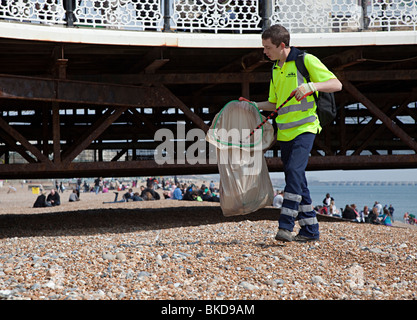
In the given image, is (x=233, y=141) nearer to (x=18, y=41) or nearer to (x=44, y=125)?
(x=18, y=41)

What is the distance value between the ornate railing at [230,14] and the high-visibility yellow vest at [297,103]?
15.6ft

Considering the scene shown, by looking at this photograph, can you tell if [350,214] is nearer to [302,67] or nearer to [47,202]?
[47,202]

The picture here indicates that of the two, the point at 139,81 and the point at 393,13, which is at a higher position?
the point at 393,13

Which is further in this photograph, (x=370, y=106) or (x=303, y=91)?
(x=370, y=106)

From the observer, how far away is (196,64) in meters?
13.0

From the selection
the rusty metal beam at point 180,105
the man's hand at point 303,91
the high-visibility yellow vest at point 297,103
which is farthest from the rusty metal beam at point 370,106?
the man's hand at point 303,91

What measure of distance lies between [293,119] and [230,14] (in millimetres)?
5872

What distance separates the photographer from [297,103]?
587 centimetres

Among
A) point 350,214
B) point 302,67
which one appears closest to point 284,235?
point 302,67

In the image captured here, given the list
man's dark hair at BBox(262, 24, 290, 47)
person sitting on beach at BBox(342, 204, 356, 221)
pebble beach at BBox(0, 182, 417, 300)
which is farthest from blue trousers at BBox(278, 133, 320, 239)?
person sitting on beach at BBox(342, 204, 356, 221)

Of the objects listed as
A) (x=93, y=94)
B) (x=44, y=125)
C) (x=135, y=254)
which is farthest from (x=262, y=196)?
(x=44, y=125)

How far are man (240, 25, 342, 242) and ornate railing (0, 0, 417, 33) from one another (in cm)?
475

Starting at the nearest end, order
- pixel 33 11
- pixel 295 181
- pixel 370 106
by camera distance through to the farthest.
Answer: pixel 295 181, pixel 33 11, pixel 370 106

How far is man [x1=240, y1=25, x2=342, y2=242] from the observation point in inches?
226
